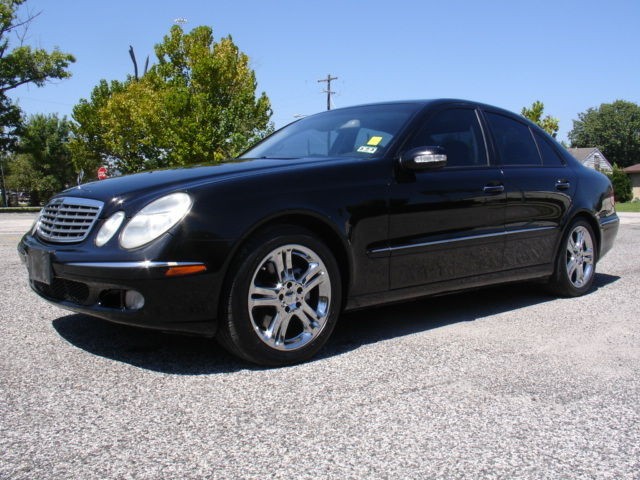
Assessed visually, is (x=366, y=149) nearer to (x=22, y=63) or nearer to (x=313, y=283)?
(x=313, y=283)

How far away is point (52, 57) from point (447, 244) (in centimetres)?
3372

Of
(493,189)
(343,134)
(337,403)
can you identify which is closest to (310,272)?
(337,403)

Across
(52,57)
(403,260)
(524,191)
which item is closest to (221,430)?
(403,260)

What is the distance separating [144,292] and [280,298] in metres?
0.72

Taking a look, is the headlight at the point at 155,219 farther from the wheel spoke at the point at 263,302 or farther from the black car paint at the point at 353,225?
the wheel spoke at the point at 263,302

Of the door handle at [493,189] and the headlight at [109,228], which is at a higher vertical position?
the door handle at [493,189]

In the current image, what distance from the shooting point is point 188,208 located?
Answer: 10.6ft

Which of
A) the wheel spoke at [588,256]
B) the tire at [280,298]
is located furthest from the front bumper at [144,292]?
the wheel spoke at [588,256]

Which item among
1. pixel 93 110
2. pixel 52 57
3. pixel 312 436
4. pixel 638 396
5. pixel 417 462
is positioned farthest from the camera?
pixel 93 110

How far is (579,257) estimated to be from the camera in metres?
5.57

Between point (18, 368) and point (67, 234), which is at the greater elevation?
point (67, 234)

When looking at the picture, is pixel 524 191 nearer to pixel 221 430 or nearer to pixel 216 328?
pixel 216 328

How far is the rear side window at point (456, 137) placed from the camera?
441 cm

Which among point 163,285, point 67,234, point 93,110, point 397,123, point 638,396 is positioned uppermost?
point 93,110
